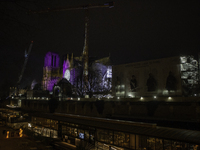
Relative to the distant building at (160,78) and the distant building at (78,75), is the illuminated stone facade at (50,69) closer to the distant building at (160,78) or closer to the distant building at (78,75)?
the distant building at (78,75)

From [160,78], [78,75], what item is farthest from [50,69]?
[160,78]

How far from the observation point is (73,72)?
8300 centimetres

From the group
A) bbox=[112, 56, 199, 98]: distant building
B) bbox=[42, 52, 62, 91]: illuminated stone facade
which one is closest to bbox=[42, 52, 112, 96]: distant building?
bbox=[42, 52, 62, 91]: illuminated stone facade

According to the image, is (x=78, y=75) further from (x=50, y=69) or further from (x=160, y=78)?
(x=160, y=78)

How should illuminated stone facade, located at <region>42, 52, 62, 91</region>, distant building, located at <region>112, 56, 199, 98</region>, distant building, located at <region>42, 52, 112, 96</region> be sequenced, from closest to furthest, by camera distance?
distant building, located at <region>112, 56, 199, 98</region> < distant building, located at <region>42, 52, 112, 96</region> < illuminated stone facade, located at <region>42, 52, 62, 91</region>

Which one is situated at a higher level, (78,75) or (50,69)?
(50,69)

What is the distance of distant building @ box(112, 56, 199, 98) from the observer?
95.1 ft

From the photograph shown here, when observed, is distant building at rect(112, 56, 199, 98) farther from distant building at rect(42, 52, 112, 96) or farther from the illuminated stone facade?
the illuminated stone facade

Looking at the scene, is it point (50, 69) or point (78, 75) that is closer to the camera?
point (78, 75)

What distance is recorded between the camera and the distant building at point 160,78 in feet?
95.1

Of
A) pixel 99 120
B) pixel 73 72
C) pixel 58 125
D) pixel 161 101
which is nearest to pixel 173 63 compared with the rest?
pixel 161 101

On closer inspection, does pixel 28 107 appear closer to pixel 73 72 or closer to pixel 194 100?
pixel 73 72

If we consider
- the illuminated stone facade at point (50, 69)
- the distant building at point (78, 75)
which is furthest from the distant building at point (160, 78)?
the illuminated stone facade at point (50, 69)

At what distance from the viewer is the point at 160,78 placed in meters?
31.5
